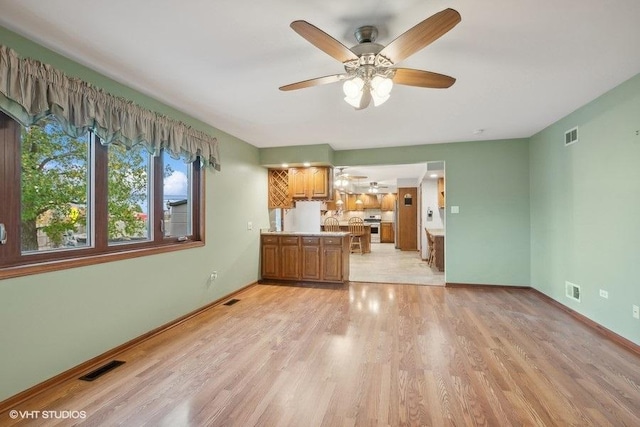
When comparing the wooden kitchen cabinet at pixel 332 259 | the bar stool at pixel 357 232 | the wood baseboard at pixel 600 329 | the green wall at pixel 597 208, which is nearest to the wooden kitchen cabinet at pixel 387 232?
the bar stool at pixel 357 232

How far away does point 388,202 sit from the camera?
12695 mm

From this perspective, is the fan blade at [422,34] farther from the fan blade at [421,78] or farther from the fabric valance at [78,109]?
the fabric valance at [78,109]

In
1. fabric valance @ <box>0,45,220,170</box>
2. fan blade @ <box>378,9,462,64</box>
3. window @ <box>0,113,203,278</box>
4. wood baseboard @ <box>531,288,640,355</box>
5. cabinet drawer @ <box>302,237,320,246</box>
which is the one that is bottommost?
wood baseboard @ <box>531,288,640,355</box>

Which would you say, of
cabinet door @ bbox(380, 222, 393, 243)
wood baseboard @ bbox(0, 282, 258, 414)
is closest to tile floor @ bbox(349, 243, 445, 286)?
wood baseboard @ bbox(0, 282, 258, 414)

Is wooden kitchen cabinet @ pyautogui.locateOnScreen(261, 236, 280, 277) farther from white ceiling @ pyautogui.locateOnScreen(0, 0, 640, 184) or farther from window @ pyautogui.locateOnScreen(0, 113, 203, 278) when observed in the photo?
white ceiling @ pyautogui.locateOnScreen(0, 0, 640, 184)

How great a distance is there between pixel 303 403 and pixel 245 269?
3.10 meters

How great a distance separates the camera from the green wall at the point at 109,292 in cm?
195

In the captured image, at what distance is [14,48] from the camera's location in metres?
1.93

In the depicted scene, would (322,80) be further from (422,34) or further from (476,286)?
(476,286)

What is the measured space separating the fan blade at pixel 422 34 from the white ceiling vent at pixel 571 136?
2.99 metres

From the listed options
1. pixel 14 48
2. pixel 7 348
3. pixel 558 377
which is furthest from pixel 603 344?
pixel 14 48

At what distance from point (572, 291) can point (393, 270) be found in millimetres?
3222

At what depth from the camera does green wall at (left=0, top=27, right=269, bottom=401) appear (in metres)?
1.95

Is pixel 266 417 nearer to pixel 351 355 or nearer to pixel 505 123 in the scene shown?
pixel 351 355
